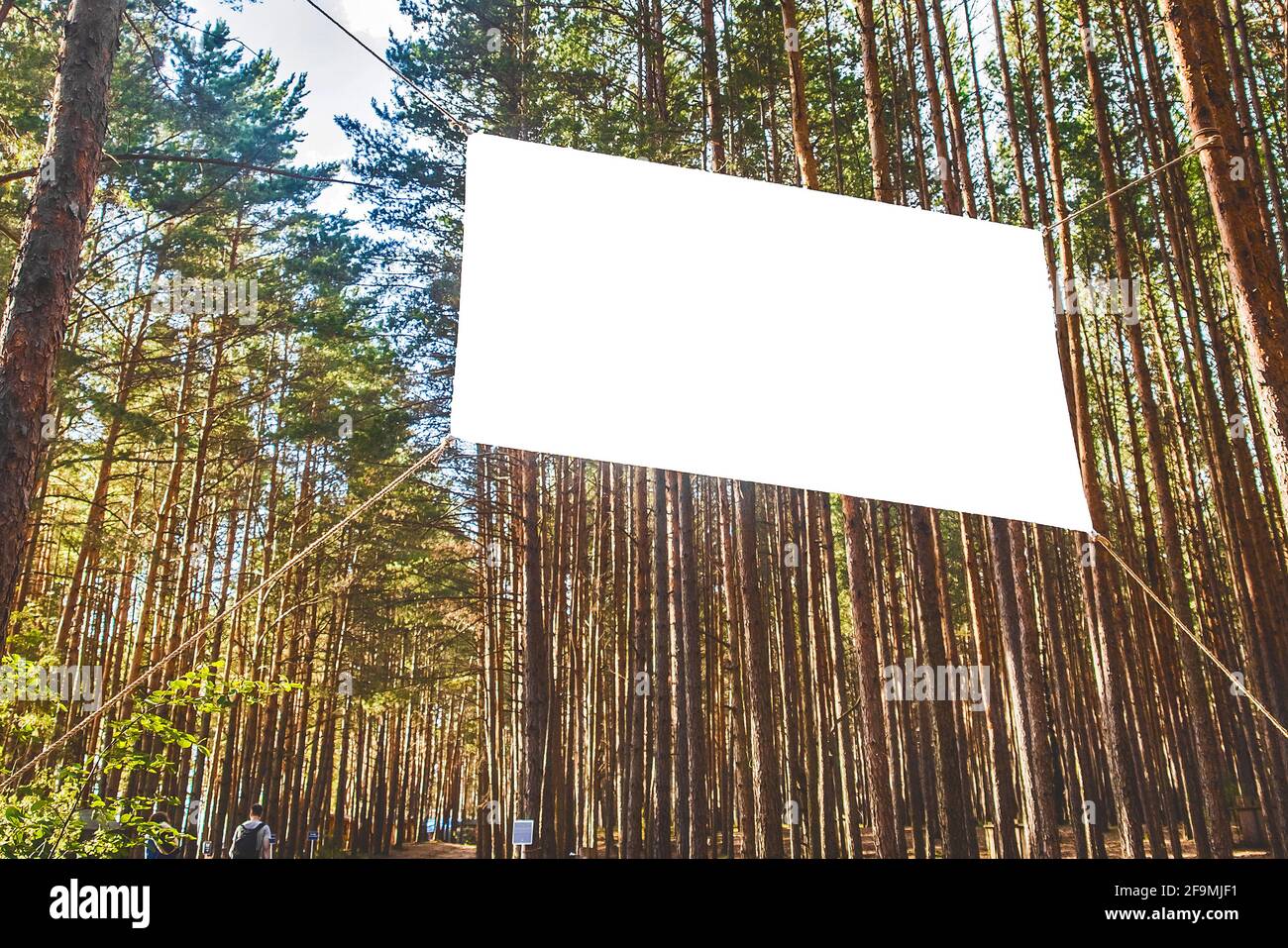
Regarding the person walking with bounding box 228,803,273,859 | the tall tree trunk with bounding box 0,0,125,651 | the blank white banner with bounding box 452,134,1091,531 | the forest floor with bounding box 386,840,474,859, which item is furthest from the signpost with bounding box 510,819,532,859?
the forest floor with bounding box 386,840,474,859

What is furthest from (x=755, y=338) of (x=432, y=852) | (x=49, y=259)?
(x=432, y=852)

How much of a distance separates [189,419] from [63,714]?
422 cm

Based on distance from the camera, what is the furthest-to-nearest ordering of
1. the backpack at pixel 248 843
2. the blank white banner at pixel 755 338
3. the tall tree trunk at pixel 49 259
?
the backpack at pixel 248 843 → the tall tree trunk at pixel 49 259 → the blank white banner at pixel 755 338

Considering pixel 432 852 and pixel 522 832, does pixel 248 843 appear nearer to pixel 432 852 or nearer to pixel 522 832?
pixel 522 832

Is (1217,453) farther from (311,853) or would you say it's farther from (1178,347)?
(311,853)

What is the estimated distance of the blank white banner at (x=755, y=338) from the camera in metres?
3.23

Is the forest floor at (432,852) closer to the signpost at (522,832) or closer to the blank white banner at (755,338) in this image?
the signpost at (522,832)

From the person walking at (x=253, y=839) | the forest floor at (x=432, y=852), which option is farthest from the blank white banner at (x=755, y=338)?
the forest floor at (x=432, y=852)

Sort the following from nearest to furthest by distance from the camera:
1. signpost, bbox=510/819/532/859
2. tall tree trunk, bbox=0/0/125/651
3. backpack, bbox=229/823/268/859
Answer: tall tree trunk, bbox=0/0/125/651 < signpost, bbox=510/819/532/859 < backpack, bbox=229/823/268/859

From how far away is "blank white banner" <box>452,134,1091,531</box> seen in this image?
3.23 meters

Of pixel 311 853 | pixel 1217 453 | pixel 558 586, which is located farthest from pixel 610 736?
pixel 1217 453

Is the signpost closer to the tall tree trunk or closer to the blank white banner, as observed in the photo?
the tall tree trunk

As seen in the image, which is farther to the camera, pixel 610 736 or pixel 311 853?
pixel 311 853
